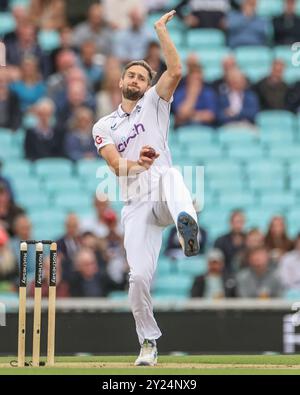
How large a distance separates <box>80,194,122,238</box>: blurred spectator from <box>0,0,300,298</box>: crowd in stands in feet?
0.04

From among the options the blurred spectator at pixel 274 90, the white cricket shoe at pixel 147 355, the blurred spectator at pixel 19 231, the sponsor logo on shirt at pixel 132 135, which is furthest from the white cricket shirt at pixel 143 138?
the blurred spectator at pixel 274 90

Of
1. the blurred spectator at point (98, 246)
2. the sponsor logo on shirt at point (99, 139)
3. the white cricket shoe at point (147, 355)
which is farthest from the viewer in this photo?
the blurred spectator at point (98, 246)

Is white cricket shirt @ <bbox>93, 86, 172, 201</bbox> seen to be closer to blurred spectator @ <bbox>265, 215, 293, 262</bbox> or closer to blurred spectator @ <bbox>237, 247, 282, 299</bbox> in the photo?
blurred spectator @ <bbox>237, 247, 282, 299</bbox>

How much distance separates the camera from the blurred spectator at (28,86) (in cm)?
1733

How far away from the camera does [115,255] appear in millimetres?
15164

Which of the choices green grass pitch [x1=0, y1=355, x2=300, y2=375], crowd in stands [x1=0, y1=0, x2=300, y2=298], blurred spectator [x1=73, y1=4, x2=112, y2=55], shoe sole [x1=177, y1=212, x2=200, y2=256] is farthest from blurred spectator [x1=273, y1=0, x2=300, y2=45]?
shoe sole [x1=177, y1=212, x2=200, y2=256]

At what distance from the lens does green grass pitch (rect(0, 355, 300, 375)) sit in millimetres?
9539

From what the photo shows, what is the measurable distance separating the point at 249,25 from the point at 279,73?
1035mm

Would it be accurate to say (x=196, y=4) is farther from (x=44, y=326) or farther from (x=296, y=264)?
(x=44, y=326)

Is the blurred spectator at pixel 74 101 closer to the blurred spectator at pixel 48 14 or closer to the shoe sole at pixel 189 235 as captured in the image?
the blurred spectator at pixel 48 14

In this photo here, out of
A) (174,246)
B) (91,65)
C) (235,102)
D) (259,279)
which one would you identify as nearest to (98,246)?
(174,246)

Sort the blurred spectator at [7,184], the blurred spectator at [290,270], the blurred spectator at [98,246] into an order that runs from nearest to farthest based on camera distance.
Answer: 1. the blurred spectator at [98,246]
2. the blurred spectator at [290,270]
3. the blurred spectator at [7,184]

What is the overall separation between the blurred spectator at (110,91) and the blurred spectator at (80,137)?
243 millimetres

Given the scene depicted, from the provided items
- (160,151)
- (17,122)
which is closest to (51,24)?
(17,122)
